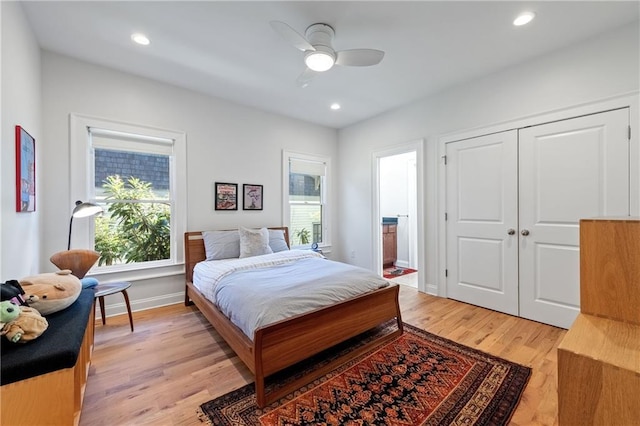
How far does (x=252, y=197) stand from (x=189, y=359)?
237 centimetres

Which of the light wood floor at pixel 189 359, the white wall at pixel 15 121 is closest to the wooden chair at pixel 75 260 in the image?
the white wall at pixel 15 121

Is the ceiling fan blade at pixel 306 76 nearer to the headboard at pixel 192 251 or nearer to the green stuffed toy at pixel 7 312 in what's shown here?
the headboard at pixel 192 251

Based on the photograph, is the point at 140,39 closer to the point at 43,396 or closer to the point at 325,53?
the point at 325,53

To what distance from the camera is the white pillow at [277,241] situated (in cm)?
375

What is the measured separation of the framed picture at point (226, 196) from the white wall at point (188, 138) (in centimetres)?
8

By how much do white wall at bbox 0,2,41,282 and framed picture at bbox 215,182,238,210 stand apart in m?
1.74


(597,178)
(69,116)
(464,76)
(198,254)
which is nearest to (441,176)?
(464,76)

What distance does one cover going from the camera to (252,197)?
4020 millimetres

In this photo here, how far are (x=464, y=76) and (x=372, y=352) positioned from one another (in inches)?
126

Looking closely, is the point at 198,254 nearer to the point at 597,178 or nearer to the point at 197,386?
the point at 197,386

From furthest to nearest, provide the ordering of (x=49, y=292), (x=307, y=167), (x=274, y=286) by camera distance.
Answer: (x=307, y=167), (x=274, y=286), (x=49, y=292)

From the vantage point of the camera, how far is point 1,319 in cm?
102

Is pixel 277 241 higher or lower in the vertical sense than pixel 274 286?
higher

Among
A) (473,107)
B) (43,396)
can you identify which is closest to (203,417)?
(43,396)
